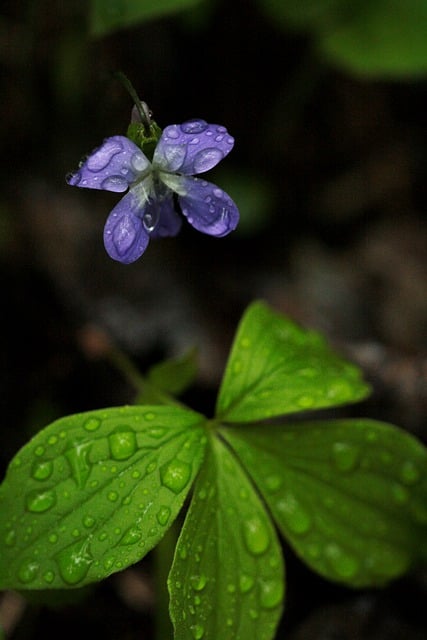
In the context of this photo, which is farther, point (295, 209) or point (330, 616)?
point (295, 209)

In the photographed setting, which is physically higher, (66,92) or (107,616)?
(66,92)

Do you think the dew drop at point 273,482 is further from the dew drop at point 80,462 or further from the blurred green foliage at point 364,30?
the blurred green foliage at point 364,30

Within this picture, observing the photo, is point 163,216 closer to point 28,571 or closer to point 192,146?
point 192,146

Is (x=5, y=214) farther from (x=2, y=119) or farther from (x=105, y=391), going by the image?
(x=105, y=391)

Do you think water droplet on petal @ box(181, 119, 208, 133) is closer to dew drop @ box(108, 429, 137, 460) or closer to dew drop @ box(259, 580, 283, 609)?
dew drop @ box(108, 429, 137, 460)

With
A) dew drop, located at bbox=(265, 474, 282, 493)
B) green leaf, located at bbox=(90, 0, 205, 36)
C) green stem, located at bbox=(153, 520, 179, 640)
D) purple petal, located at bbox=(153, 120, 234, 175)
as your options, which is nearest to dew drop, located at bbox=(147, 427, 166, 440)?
dew drop, located at bbox=(265, 474, 282, 493)

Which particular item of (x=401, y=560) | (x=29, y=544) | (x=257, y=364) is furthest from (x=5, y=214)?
(x=401, y=560)

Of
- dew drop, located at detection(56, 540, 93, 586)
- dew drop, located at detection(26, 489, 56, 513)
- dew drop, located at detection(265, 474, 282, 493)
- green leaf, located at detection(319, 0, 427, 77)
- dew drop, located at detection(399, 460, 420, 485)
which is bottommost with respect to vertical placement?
dew drop, located at detection(399, 460, 420, 485)
